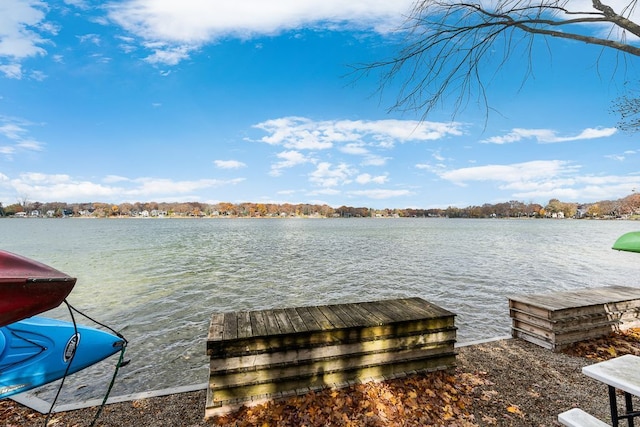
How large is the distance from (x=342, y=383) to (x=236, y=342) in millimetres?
1740

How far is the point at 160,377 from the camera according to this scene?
6.50m

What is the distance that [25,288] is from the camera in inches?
101

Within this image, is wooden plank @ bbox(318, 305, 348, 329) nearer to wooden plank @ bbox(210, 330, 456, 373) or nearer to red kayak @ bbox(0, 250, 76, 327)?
wooden plank @ bbox(210, 330, 456, 373)

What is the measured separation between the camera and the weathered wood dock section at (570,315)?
19.5ft

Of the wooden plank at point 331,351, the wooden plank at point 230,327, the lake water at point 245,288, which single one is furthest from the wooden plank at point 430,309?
the lake water at point 245,288

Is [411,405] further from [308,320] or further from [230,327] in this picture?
[230,327]

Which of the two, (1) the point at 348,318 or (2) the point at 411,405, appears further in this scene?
(1) the point at 348,318

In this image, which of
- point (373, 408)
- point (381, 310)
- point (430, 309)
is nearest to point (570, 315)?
point (430, 309)

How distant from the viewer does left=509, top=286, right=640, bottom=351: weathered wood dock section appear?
5.95 meters

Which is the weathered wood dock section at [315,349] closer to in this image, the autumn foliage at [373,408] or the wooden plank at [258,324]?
the wooden plank at [258,324]

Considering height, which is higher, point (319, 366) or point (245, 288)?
point (319, 366)

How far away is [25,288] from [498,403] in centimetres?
576

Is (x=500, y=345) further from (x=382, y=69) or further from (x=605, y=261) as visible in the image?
(x=605, y=261)

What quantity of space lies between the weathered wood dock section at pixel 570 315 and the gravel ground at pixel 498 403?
639 mm
